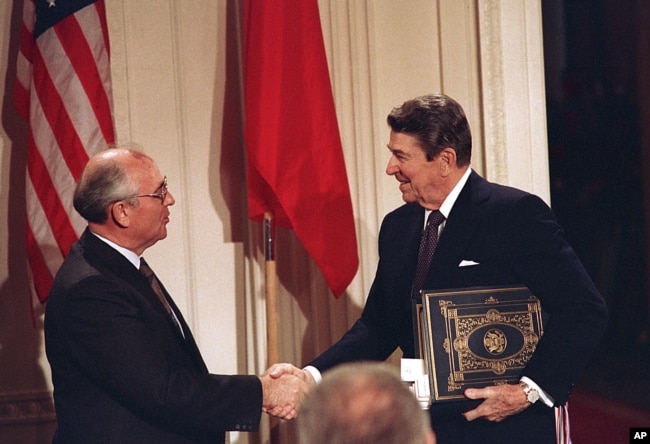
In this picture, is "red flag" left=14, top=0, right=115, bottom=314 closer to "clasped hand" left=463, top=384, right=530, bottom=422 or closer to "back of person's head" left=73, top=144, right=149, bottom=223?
"back of person's head" left=73, top=144, right=149, bottom=223

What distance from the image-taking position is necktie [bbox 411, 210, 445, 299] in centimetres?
297

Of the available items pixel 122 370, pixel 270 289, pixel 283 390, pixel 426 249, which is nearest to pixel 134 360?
pixel 122 370

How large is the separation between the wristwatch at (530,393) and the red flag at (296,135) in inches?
57.1

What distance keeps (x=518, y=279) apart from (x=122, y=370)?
4.20ft

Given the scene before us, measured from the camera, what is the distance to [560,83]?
4.72m

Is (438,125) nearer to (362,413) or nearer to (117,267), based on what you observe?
(117,267)

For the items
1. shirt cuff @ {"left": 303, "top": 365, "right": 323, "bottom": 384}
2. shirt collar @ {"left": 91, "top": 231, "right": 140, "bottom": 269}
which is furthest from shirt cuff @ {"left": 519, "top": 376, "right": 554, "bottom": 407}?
shirt collar @ {"left": 91, "top": 231, "right": 140, "bottom": 269}

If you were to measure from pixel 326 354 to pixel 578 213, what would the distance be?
2093mm

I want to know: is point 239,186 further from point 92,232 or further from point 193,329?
point 92,232

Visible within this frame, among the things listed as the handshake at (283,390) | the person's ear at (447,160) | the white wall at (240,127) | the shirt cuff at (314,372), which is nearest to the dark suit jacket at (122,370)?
the handshake at (283,390)

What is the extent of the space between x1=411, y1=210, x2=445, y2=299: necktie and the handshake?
540mm

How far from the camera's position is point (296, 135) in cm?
397

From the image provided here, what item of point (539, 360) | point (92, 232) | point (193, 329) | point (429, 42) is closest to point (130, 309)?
point (92, 232)

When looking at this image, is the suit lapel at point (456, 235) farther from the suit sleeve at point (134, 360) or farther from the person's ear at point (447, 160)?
the suit sleeve at point (134, 360)
